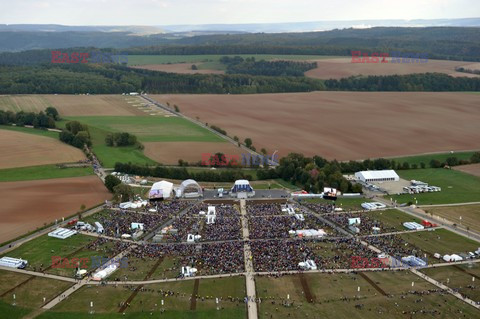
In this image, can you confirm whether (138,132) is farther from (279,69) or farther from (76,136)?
(279,69)

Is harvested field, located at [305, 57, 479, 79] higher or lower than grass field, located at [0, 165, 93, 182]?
higher

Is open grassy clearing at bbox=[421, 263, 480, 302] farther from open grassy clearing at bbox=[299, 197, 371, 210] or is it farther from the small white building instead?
the small white building

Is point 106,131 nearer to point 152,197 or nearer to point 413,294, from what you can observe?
point 152,197

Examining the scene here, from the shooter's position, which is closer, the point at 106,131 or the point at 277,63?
the point at 106,131

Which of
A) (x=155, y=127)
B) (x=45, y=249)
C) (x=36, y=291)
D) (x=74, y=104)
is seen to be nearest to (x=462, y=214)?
(x=45, y=249)

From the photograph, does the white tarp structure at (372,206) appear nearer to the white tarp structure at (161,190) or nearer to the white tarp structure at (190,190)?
the white tarp structure at (190,190)

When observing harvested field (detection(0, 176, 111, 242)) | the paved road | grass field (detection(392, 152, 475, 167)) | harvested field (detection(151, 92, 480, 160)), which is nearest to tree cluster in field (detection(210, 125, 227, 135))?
harvested field (detection(151, 92, 480, 160))

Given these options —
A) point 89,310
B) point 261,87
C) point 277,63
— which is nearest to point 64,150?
point 89,310
